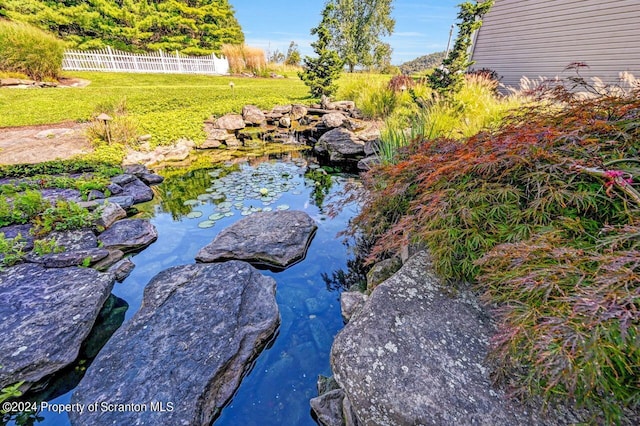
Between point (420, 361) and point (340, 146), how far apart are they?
5.16m

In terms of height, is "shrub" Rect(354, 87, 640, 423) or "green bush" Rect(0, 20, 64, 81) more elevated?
"green bush" Rect(0, 20, 64, 81)

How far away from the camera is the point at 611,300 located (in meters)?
0.83

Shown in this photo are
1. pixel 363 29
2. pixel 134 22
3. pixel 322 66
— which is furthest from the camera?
pixel 363 29

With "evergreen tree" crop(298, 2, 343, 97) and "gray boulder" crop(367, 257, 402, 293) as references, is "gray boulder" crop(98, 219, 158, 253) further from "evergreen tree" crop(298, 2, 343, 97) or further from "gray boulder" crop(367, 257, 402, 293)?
"evergreen tree" crop(298, 2, 343, 97)

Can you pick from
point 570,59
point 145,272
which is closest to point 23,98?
point 145,272

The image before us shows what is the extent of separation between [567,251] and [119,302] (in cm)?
296

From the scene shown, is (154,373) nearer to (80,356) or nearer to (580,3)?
(80,356)

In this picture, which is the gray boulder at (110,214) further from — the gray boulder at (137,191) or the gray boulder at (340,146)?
the gray boulder at (340,146)

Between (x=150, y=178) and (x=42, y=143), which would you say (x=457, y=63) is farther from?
(x=42, y=143)

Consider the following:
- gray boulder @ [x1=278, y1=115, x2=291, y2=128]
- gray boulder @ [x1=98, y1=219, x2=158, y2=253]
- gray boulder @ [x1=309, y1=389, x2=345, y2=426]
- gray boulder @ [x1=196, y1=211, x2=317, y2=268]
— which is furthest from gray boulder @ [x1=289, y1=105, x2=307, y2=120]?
gray boulder @ [x1=309, y1=389, x2=345, y2=426]

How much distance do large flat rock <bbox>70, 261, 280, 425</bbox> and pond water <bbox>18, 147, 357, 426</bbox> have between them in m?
0.15

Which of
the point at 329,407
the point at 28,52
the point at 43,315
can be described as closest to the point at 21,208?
the point at 43,315

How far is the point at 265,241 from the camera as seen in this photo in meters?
2.93

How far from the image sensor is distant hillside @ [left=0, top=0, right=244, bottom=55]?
15.4 meters
